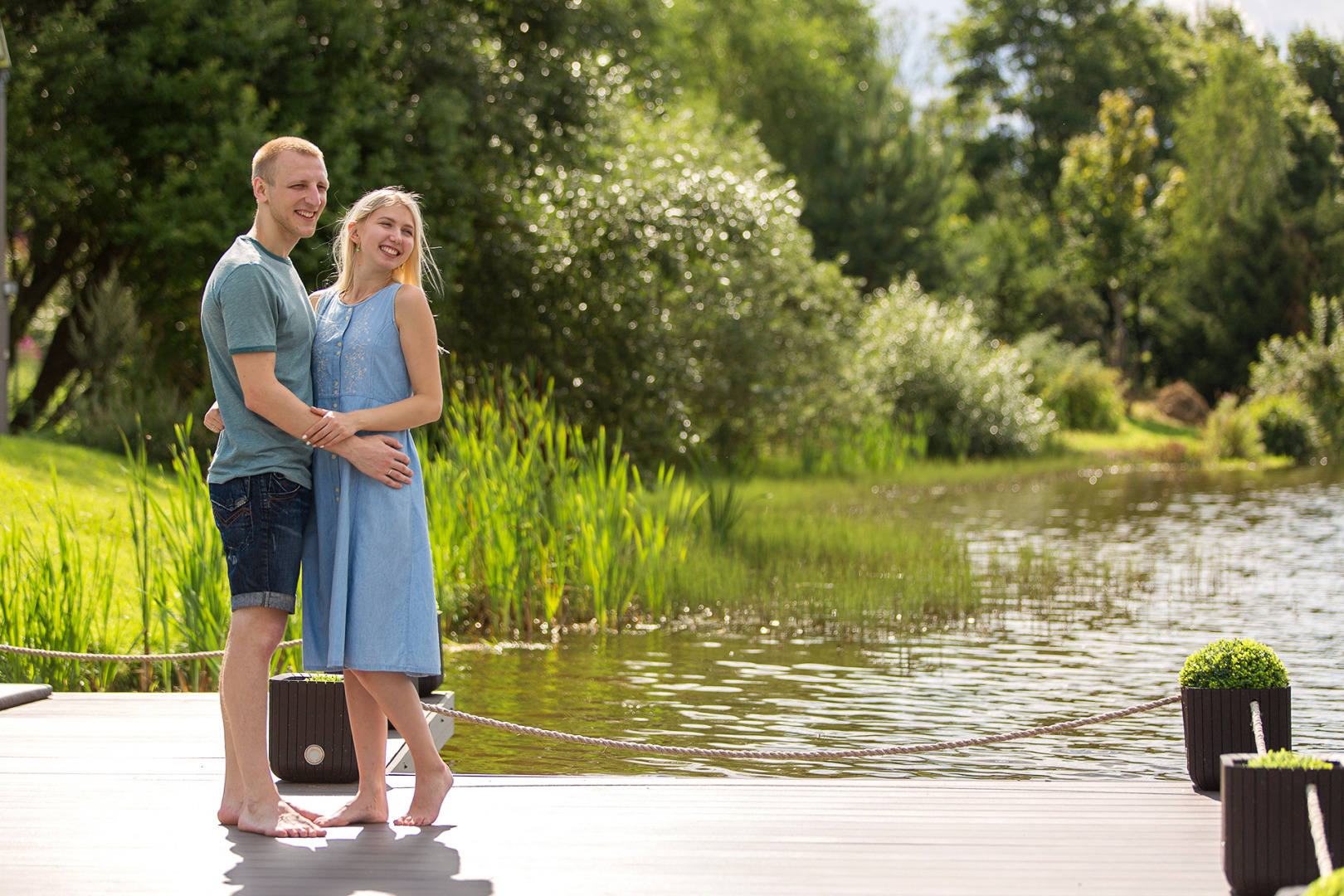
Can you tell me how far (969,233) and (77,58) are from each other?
27589 millimetres

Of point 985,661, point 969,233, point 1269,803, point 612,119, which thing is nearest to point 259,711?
point 1269,803

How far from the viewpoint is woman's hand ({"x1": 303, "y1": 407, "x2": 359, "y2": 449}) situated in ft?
11.6

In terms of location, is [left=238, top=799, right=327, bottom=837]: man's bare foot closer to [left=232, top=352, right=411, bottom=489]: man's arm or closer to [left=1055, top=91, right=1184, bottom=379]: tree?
[left=232, top=352, right=411, bottom=489]: man's arm

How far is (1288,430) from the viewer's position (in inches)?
1053

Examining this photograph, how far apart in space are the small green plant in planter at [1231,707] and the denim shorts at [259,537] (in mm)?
2725

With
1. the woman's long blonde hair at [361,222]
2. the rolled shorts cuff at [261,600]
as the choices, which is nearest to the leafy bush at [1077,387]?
the woman's long blonde hair at [361,222]

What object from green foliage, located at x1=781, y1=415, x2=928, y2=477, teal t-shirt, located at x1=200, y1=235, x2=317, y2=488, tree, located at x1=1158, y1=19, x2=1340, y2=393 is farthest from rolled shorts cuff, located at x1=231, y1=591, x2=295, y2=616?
tree, located at x1=1158, y1=19, x2=1340, y2=393

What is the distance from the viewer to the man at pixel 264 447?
11.6 feet

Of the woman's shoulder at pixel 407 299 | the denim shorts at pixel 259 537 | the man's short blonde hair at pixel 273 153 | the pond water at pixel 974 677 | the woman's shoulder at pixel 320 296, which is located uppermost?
the man's short blonde hair at pixel 273 153

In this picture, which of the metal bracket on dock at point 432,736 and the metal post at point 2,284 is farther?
the metal post at point 2,284

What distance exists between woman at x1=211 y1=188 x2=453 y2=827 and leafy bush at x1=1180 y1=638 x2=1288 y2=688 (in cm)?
233

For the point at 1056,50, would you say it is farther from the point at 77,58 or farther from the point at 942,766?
the point at 942,766

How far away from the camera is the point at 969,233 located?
3744cm

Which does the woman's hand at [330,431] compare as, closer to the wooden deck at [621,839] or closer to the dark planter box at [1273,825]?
the wooden deck at [621,839]
